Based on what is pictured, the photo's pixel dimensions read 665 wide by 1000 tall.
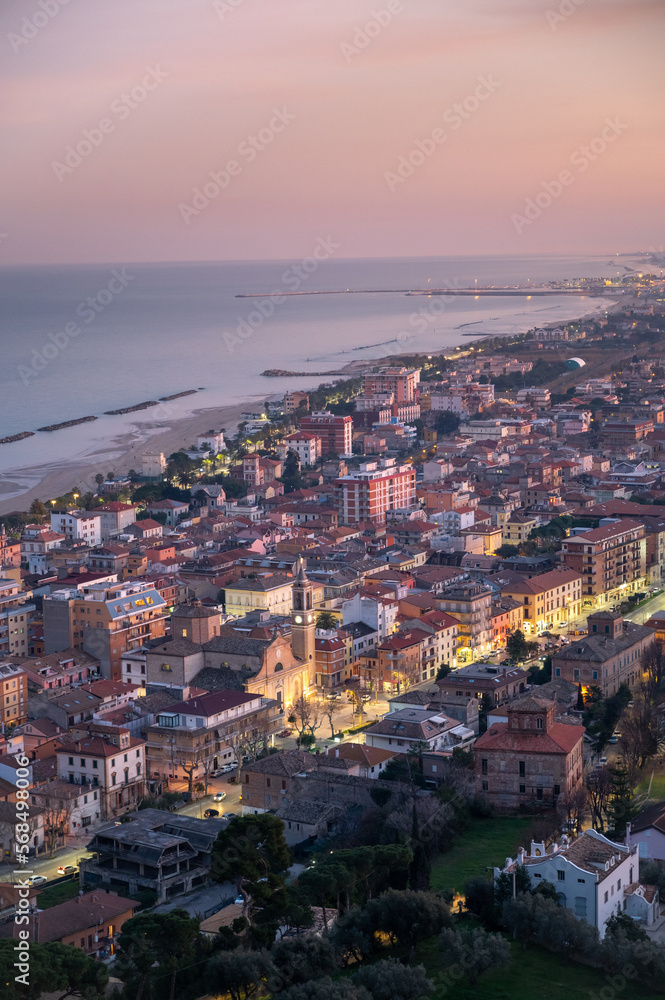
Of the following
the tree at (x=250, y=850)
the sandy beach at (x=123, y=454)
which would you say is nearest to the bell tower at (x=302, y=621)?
the tree at (x=250, y=850)

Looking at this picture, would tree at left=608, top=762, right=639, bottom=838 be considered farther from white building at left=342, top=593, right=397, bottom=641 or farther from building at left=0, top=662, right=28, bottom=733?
building at left=0, top=662, right=28, bottom=733

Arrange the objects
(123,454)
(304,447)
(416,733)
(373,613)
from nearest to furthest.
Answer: (416,733) < (373,613) < (304,447) < (123,454)

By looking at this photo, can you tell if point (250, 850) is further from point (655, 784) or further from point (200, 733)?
point (655, 784)

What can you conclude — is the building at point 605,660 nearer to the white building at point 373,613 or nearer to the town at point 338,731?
the town at point 338,731

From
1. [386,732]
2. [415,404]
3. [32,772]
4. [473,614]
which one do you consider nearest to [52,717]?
[32,772]

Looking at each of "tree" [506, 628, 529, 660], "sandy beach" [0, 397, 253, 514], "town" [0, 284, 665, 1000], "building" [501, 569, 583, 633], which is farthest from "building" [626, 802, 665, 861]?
"sandy beach" [0, 397, 253, 514]

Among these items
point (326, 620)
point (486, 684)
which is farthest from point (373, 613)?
point (486, 684)
